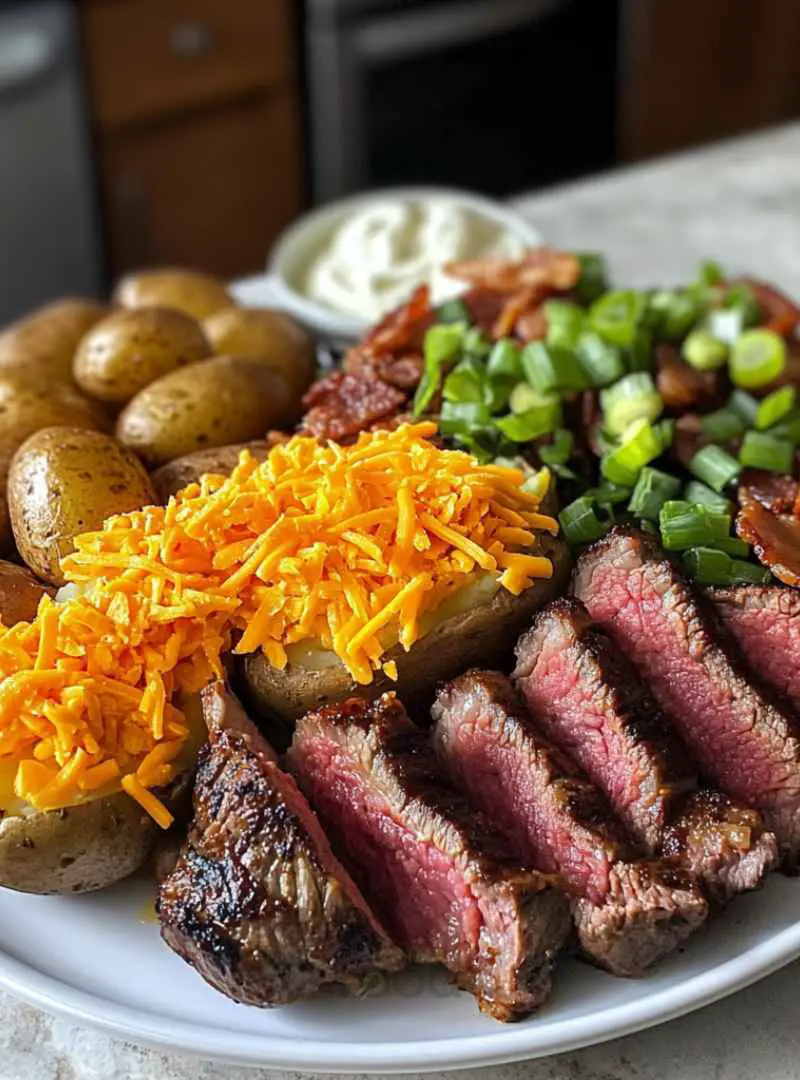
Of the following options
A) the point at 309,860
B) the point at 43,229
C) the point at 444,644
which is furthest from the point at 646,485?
the point at 43,229

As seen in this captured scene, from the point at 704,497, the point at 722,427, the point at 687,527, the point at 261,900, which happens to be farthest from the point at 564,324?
the point at 261,900

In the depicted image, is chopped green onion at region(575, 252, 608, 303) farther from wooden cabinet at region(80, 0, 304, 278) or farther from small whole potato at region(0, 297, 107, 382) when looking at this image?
wooden cabinet at region(80, 0, 304, 278)

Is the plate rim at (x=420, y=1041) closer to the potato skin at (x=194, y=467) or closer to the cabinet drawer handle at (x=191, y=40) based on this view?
the potato skin at (x=194, y=467)

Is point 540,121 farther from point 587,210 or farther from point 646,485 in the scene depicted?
point 646,485


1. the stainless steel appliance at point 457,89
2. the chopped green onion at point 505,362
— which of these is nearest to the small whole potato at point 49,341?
the chopped green onion at point 505,362

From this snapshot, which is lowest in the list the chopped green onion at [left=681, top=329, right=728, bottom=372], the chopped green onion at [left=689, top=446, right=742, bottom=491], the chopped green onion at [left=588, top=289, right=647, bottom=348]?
the chopped green onion at [left=689, top=446, right=742, bottom=491]

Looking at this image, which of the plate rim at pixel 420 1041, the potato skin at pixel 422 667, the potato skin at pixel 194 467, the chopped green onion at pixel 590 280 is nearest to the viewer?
the plate rim at pixel 420 1041

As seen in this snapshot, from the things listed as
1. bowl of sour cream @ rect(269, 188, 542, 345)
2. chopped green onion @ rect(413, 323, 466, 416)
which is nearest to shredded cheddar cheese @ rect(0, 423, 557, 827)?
chopped green onion @ rect(413, 323, 466, 416)
